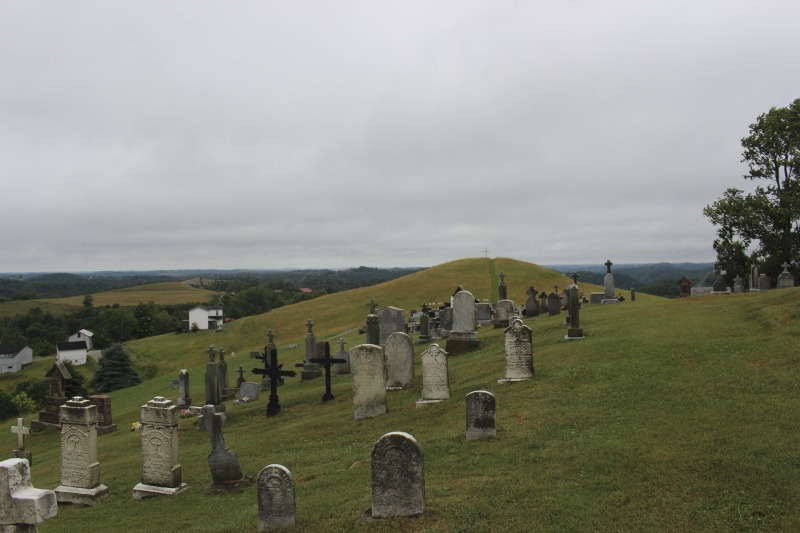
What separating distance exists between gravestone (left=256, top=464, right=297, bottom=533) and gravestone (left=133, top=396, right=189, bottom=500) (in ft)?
12.9

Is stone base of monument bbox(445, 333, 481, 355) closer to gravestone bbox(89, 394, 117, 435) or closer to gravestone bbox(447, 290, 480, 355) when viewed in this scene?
gravestone bbox(447, 290, 480, 355)

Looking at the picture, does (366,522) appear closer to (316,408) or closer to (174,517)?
(174,517)

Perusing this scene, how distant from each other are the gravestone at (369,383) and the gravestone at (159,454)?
450cm

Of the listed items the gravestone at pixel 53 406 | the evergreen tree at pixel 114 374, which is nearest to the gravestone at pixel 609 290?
the gravestone at pixel 53 406

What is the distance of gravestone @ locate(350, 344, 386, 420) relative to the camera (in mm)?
13594

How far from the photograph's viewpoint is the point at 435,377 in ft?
44.8

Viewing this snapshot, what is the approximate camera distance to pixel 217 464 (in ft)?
32.4

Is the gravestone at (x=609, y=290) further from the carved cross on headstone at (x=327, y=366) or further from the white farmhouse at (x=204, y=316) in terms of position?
the white farmhouse at (x=204, y=316)

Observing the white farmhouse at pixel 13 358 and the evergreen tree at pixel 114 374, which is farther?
the white farmhouse at pixel 13 358

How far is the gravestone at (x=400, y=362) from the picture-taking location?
16031 millimetres

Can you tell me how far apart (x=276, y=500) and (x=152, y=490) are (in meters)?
4.50

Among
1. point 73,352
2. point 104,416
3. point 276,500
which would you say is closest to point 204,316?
point 73,352

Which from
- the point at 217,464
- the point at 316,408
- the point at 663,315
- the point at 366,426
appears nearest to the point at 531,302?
the point at 663,315

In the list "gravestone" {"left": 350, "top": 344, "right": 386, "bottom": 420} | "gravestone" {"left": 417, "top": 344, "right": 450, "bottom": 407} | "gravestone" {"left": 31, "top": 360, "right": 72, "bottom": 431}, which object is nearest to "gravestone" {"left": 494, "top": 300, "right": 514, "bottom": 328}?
"gravestone" {"left": 417, "top": 344, "right": 450, "bottom": 407}
